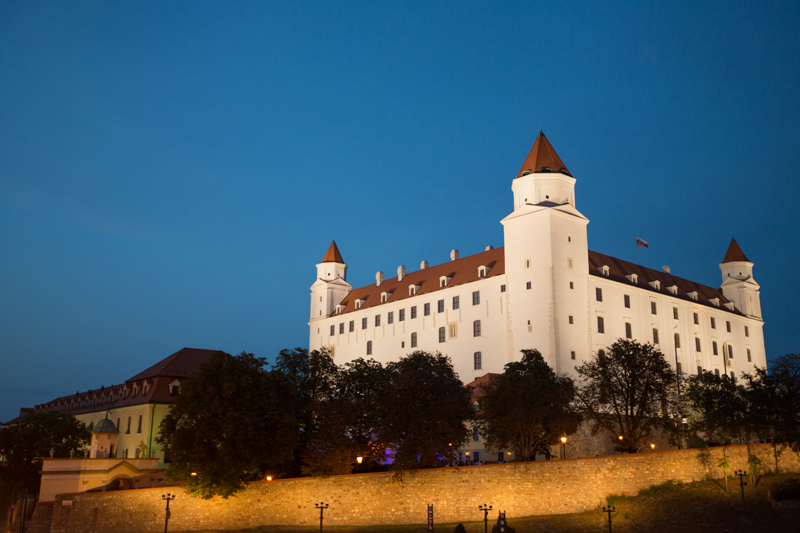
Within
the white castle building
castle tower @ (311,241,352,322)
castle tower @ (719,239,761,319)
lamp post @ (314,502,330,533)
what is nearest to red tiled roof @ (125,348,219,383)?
the white castle building

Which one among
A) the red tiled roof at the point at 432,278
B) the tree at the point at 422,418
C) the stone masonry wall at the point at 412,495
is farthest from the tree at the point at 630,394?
the red tiled roof at the point at 432,278

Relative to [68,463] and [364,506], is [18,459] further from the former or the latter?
[364,506]

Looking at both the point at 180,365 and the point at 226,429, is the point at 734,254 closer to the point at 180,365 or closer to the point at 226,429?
the point at 180,365

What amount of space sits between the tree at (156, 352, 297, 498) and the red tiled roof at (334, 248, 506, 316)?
1292 inches

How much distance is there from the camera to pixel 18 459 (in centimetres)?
6109

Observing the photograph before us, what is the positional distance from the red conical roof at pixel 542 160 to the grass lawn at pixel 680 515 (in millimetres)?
37538

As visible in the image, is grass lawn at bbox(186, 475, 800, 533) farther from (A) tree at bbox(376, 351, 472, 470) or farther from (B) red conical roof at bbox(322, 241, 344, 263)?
(B) red conical roof at bbox(322, 241, 344, 263)

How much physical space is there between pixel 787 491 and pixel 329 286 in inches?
2562

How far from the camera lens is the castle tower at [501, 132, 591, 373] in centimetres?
6550

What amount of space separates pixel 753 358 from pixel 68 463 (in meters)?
74.0

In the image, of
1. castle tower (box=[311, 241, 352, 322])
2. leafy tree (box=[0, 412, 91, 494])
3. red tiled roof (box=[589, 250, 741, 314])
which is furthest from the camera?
castle tower (box=[311, 241, 352, 322])

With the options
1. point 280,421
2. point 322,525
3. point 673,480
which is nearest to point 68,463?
point 280,421

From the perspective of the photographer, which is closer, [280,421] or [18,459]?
[280,421]

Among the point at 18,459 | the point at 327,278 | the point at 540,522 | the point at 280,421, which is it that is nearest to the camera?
the point at 540,522
